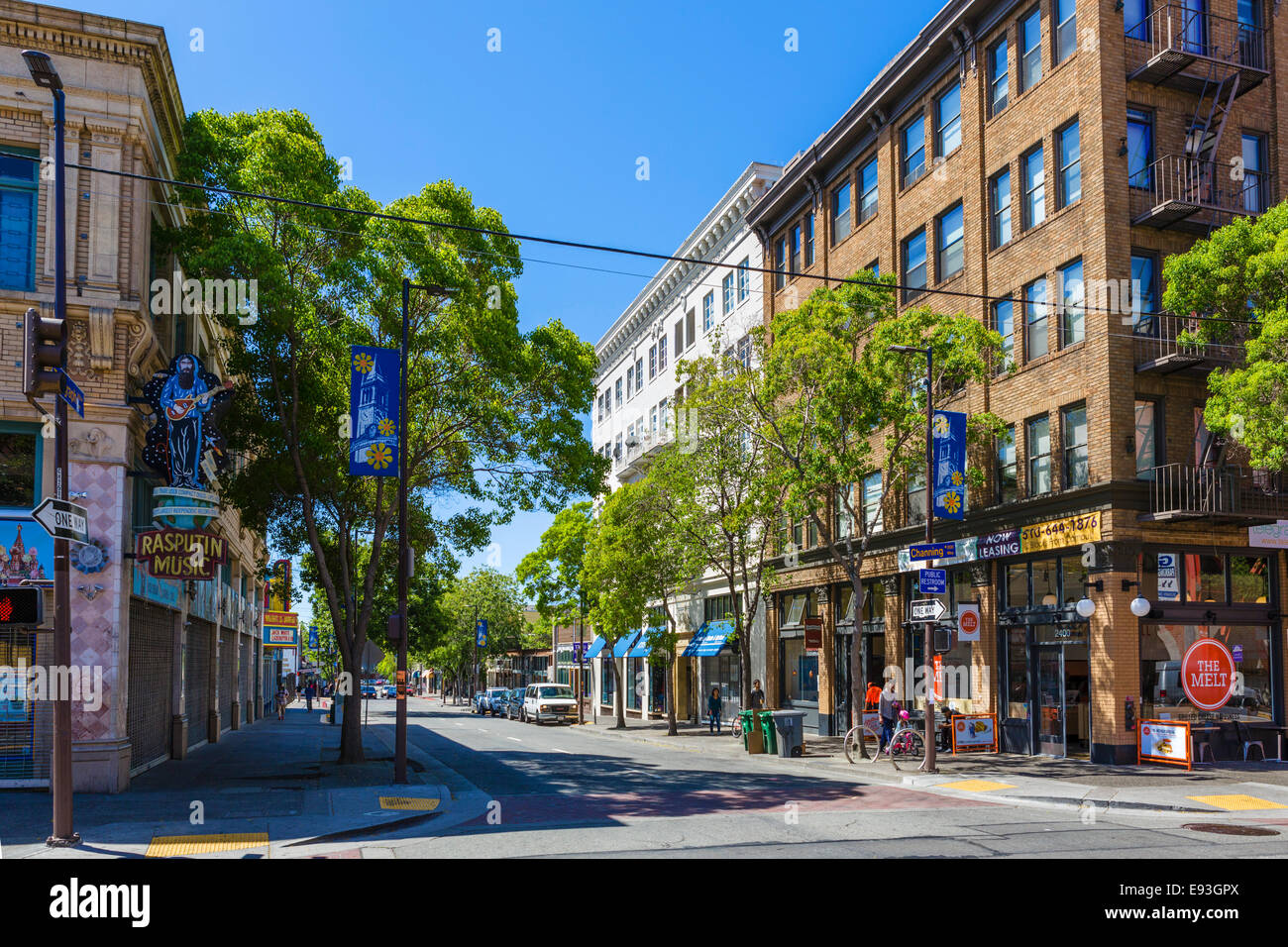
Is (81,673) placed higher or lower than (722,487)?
lower

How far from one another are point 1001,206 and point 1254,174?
5630 millimetres

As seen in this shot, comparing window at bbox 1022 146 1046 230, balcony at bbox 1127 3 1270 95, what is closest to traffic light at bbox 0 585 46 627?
window at bbox 1022 146 1046 230

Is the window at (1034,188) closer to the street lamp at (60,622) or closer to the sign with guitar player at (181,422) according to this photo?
the sign with guitar player at (181,422)

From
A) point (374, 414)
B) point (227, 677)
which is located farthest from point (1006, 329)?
point (227, 677)

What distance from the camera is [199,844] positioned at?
13.1 meters

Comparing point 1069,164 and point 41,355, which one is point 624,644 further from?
point 41,355

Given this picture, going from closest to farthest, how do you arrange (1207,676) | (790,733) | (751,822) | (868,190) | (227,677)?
(751,822)
(1207,676)
(790,733)
(868,190)
(227,677)

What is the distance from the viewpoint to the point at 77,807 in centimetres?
1617

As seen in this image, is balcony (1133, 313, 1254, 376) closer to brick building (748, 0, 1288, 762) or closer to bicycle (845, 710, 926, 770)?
brick building (748, 0, 1288, 762)

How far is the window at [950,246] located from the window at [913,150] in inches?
79.3

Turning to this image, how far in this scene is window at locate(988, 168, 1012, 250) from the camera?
27.6 m

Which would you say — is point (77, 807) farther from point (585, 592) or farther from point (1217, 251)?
point (585, 592)

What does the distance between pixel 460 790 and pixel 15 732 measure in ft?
23.8

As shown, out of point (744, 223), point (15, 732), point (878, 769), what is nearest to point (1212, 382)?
point (878, 769)
